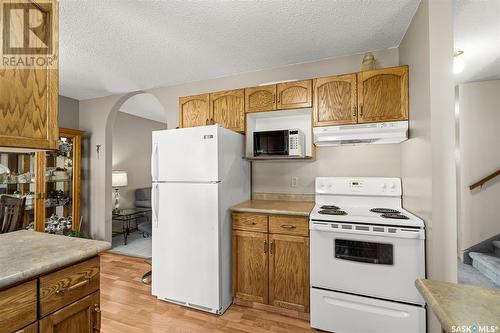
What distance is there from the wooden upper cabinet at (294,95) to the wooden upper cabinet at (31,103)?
72.5 inches

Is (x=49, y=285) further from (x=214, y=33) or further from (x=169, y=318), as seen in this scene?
(x=214, y=33)

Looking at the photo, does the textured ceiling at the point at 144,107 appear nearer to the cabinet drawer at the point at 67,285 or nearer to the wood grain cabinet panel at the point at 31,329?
Result: the cabinet drawer at the point at 67,285

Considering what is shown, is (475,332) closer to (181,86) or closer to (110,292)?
(110,292)

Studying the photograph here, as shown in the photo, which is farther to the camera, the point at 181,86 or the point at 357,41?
the point at 181,86

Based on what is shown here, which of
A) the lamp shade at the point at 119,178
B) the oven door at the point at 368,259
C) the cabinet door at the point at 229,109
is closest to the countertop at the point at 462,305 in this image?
the oven door at the point at 368,259

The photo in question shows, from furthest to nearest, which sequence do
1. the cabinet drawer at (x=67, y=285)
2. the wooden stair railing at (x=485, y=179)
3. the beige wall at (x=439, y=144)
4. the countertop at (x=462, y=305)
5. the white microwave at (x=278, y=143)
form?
the wooden stair railing at (x=485, y=179), the white microwave at (x=278, y=143), the beige wall at (x=439, y=144), the cabinet drawer at (x=67, y=285), the countertop at (x=462, y=305)

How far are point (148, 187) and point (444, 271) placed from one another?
5561 mm

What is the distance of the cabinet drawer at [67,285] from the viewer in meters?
0.98

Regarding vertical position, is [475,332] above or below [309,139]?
below

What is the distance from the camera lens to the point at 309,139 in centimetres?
266

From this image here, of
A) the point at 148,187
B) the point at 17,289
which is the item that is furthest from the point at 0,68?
the point at 148,187

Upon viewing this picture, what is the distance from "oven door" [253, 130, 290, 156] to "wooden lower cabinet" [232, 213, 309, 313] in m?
0.68

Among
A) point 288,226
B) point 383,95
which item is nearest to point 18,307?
point 288,226

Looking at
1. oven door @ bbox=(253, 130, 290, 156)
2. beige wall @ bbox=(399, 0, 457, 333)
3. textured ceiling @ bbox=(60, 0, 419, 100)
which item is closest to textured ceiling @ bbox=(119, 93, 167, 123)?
textured ceiling @ bbox=(60, 0, 419, 100)
